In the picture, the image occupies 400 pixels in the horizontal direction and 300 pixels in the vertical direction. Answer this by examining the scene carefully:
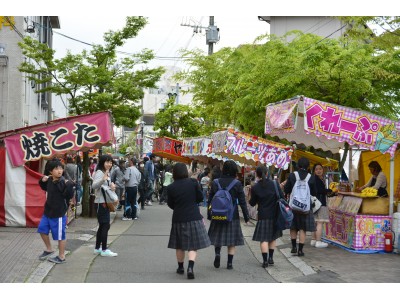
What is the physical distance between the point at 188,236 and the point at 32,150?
22.1ft

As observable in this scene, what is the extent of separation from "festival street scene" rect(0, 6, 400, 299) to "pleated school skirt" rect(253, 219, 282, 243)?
0.02 meters

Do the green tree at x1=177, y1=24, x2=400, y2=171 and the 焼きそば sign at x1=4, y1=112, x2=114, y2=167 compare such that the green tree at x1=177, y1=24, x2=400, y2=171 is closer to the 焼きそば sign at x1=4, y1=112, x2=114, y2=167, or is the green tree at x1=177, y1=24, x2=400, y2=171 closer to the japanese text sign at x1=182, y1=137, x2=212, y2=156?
the japanese text sign at x1=182, y1=137, x2=212, y2=156

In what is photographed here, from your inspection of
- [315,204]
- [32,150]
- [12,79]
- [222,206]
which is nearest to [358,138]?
[315,204]

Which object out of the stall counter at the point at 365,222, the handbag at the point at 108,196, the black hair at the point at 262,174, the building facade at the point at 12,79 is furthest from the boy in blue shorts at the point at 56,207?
the building facade at the point at 12,79

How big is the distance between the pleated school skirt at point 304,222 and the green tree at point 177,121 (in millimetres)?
31177

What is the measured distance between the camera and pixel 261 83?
1936 centimetres

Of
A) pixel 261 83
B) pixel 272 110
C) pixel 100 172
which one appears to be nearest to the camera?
pixel 100 172

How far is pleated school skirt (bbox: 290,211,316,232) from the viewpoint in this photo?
35.7ft

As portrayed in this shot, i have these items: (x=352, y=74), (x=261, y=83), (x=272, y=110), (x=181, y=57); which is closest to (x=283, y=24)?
(x=181, y=57)

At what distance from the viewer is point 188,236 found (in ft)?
28.1

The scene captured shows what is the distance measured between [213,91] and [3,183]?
14027 millimetres

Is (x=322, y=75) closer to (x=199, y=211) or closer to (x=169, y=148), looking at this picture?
(x=199, y=211)

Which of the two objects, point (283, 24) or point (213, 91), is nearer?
point (213, 91)

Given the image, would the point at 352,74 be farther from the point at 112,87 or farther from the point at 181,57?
the point at 181,57
